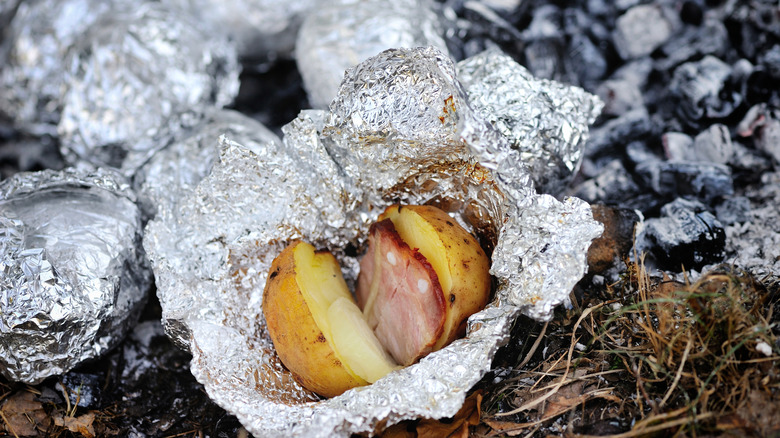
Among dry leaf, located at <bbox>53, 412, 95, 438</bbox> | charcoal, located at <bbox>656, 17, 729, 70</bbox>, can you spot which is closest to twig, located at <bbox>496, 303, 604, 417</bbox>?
dry leaf, located at <bbox>53, 412, 95, 438</bbox>

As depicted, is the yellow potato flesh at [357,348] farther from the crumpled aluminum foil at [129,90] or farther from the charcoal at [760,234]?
the crumpled aluminum foil at [129,90]

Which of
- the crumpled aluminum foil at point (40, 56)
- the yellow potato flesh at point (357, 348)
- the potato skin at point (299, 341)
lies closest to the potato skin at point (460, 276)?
the yellow potato flesh at point (357, 348)

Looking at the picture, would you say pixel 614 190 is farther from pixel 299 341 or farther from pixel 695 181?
pixel 299 341

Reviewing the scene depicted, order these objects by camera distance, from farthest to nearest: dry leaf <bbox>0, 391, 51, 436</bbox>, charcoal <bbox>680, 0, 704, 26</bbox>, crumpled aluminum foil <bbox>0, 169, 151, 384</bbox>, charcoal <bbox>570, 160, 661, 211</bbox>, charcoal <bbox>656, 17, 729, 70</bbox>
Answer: charcoal <bbox>680, 0, 704, 26</bbox> → charcoal <bbox>656, 17, 729, 70</bbox> → charcoal <bbox>570, 160, 661, 211</bbox> → dry leaf <bbox>0, 391, 51, 436</bbox> → crumpled aluminum foil <bbox>0, 169, 151, 384</bbox>

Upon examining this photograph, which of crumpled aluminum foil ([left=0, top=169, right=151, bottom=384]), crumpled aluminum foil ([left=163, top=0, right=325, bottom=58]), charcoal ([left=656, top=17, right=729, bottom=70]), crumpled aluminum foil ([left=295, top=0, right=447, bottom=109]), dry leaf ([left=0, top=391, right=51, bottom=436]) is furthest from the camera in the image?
crumpled aluminum foil ([left=163, top=0, right=325, bottom=58])

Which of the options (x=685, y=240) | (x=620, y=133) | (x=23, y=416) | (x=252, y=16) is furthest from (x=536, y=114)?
(x=23, y=416)

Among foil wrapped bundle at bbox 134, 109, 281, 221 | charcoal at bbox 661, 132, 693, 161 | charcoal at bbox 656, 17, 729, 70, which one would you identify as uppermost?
charcoal at bbox 656, 17, 729, 70

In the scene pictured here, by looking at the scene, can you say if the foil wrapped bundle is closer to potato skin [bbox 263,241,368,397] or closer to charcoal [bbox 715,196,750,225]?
potato skin [bbox 263,241,368,397]
